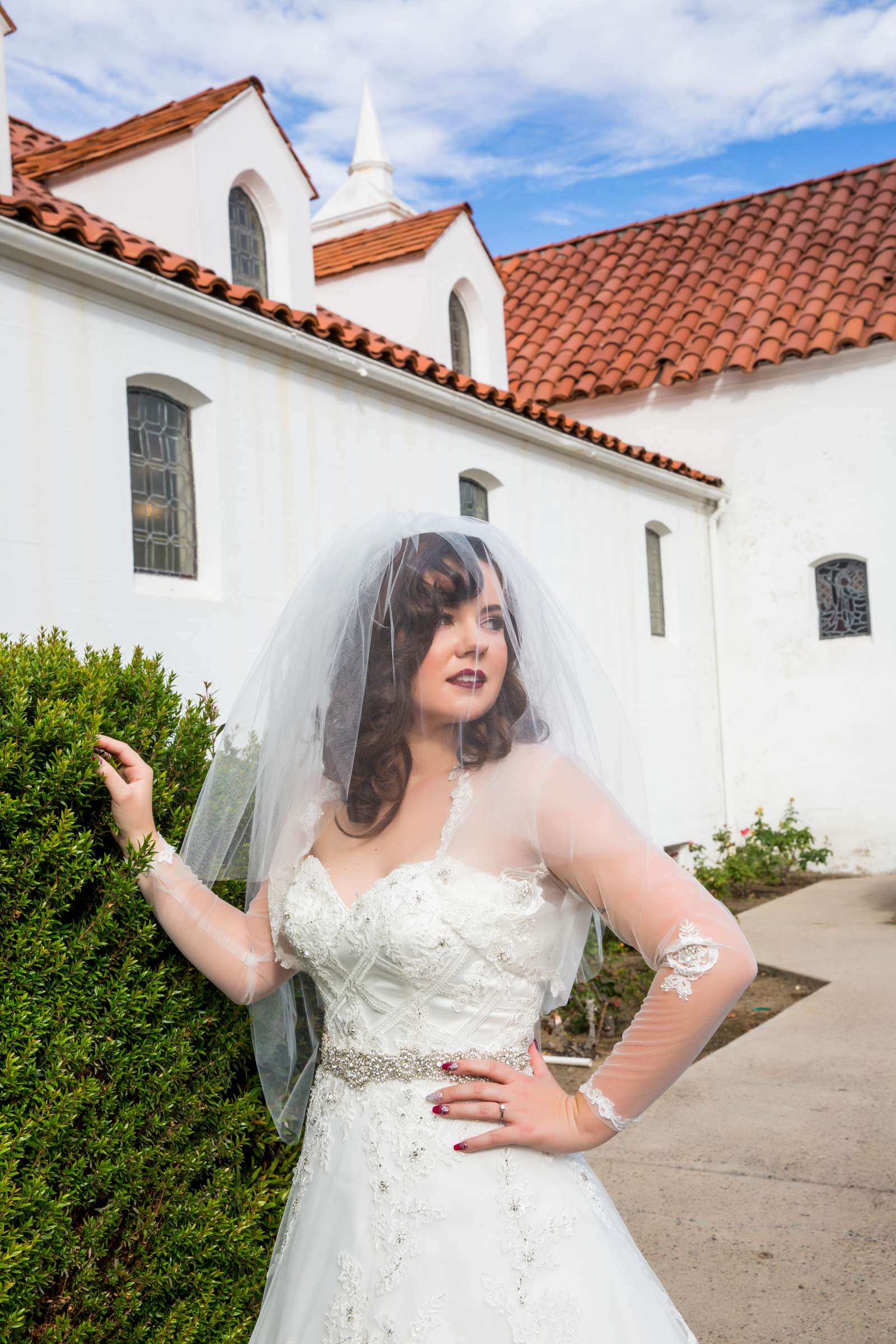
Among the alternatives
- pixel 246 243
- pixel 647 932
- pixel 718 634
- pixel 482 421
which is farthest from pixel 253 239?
pixel 647 932

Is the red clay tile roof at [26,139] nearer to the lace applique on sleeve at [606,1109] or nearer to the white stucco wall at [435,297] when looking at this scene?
the white stucco wall at [435,297]

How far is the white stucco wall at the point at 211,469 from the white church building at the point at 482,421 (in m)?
0.02

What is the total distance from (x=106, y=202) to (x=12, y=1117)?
309 inches

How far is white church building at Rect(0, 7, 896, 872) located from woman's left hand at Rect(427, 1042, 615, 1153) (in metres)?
4.10

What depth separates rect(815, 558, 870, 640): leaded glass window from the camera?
1273cm

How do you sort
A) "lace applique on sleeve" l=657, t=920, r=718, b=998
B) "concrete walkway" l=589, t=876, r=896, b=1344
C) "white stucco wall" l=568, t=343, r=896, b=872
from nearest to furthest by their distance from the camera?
"lace applique on sleeve" l=657, t=920, r=718, b=998 → "concrete walkway" l=589, t=876, r=896, b=1344 → "white stucco wall" l=568, t=343, r=896, b=872

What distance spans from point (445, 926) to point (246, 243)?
803cm

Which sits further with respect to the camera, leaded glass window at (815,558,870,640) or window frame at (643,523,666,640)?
leaded glass window at (815,558,870,640)

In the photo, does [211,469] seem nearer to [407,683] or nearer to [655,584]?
[407,683]

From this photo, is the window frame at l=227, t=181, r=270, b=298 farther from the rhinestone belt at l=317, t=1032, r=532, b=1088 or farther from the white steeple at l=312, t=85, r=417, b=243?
the rhinestone belt at l=317, t=1032, r=532, b=1088

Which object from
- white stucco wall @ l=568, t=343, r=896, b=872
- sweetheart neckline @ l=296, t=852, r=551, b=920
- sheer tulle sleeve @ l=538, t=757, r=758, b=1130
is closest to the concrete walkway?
sheer tulle sleeve @ l=538, t=757, r=758, b=1130

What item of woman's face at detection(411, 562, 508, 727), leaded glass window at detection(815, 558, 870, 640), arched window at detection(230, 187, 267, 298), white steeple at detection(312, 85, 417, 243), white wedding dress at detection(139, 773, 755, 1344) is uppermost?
white steeple at detection(312, 85, 417, 243)

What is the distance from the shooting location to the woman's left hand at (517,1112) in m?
1.88

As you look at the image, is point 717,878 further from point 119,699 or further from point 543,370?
point 119,699
